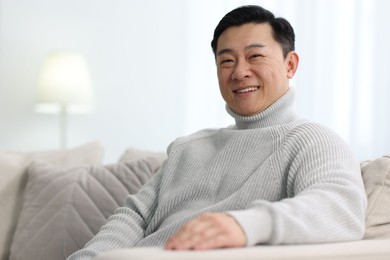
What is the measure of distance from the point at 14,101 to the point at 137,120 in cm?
72

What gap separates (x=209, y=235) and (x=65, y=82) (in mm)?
2827

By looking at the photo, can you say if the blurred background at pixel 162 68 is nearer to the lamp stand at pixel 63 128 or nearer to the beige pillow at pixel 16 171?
the lamp stand at pixel 63 128

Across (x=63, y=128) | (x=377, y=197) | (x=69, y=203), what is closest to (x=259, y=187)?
(x=377, y=197)

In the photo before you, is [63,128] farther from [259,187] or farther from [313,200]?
[313,200]

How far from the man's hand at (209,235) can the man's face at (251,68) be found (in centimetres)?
70

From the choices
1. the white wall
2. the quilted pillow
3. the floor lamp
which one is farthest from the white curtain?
the quilted pillow

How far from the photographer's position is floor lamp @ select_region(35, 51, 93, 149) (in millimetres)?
3742

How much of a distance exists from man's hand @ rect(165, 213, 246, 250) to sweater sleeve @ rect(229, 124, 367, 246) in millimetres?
18

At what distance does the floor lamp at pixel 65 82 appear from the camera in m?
3.74

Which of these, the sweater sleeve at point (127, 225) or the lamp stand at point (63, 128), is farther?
the lamp stand at point (63, 128)

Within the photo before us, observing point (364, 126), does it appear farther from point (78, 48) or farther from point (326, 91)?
point (78, 48)

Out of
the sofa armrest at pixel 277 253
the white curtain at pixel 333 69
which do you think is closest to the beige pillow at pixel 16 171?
the sofa armrest at pixel 277 253

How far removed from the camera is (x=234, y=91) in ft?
5.78

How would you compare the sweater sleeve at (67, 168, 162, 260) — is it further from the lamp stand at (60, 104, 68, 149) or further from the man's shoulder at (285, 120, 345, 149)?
the lamp stand at (60, 104, 68, 149)
